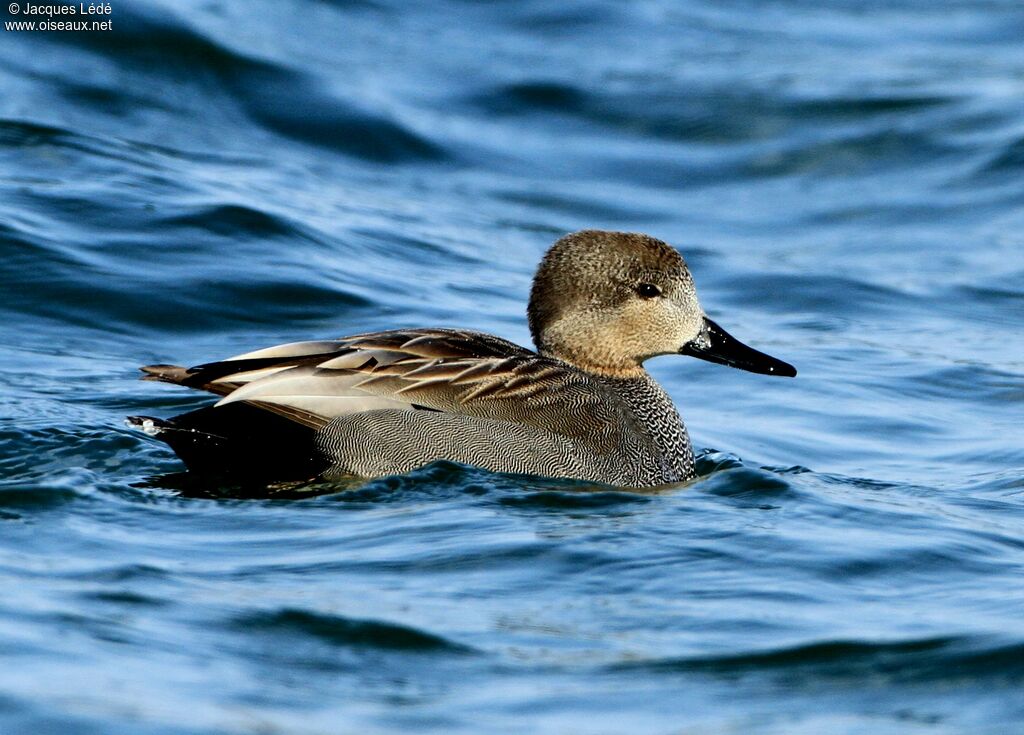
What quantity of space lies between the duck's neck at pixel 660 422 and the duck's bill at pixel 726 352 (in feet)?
0.85

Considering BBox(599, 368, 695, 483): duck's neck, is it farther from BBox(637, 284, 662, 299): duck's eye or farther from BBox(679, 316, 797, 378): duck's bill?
BBox(637, 284, 662, 299): duck's eye

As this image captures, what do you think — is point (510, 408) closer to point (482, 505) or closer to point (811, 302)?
point (482, 505)

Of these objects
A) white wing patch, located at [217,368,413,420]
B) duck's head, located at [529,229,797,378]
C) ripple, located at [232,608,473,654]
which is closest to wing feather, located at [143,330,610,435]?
white wing patch, located at [217,368,413,420]

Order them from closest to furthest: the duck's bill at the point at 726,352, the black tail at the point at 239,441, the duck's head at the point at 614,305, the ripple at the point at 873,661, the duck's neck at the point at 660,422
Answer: the ripple at the point at 873,661 < the black tail at the point at 239,441 < the duck's neck at the point at 660,422 < the duck's head at the point at 614,305 < the duck's bill at the point at 726,352

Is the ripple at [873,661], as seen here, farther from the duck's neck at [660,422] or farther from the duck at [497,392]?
the duck's neck at [660,422]

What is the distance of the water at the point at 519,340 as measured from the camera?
4.90m

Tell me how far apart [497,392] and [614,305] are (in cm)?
92

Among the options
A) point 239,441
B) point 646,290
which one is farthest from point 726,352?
point 239,441

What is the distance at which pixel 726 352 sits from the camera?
24.8ft

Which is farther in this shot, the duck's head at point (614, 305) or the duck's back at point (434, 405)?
the duck's head at point (614, 305)

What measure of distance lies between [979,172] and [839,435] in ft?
21.1

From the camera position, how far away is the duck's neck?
23.6 ft

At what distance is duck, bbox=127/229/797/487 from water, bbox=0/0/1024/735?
14 centimetres

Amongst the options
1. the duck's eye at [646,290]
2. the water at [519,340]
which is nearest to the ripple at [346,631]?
the water at [519,340]
